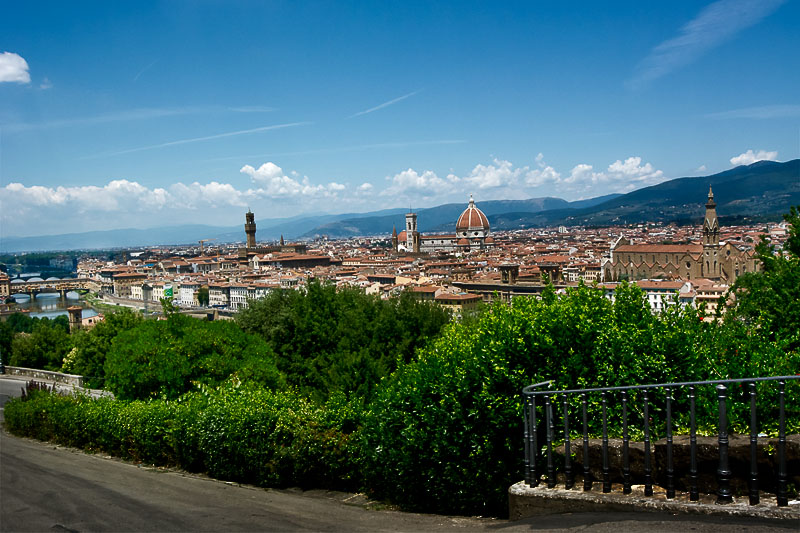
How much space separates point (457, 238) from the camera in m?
144

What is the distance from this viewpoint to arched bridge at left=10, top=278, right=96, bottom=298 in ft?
338

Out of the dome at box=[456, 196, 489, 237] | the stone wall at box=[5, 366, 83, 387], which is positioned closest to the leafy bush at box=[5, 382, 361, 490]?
the stone wall at box=[5, 366, 83, 387]

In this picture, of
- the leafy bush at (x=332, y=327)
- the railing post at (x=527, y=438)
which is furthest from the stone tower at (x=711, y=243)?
the railing post at (x=527, y=438)

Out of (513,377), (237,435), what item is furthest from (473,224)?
(513,377)

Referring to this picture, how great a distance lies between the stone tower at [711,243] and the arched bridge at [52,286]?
87.9 meters

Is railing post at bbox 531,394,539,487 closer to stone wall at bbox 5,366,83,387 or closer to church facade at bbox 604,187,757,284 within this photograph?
stone wall at bbox 5,366,83,387

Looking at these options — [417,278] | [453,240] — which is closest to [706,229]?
[417,278]

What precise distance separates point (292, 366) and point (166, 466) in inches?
356

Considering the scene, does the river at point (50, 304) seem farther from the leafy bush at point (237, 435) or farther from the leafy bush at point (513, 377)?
the leafy bush at point (513, 377)

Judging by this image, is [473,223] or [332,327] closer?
[332,327]

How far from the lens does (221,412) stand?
8.37 metres

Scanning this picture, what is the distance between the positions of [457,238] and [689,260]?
70.5 m

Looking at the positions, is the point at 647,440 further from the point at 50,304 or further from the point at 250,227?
the point at 250,227

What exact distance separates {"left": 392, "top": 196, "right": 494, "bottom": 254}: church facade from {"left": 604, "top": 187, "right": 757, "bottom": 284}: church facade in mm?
51964
